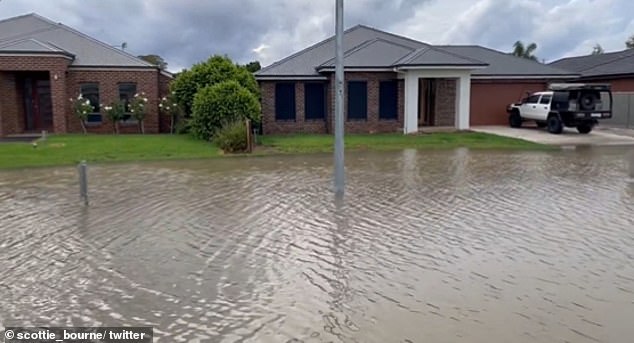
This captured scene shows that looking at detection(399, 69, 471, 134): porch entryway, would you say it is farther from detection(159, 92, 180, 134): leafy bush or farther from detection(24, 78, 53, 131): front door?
detection(24, 78, 53, 131): front door

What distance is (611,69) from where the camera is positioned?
105ft

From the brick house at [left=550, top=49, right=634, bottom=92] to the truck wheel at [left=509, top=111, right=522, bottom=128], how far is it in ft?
18.0

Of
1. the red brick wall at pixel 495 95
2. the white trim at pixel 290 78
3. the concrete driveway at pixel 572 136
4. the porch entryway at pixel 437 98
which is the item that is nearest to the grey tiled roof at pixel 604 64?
the red brick wall at pixel 495 95

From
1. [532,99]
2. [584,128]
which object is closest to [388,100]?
[532,99]

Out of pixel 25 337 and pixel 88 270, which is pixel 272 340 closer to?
pixel 25 337

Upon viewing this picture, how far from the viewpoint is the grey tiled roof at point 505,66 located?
2994 cm

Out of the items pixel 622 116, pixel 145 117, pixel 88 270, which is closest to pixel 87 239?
pixel 88 270

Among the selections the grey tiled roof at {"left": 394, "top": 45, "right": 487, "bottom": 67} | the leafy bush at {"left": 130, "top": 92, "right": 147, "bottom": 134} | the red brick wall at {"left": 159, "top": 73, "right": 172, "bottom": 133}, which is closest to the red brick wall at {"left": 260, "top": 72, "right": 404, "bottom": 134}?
the grey tiled roof at {"left": 394, "top": 45, "right": 487, "bottom": 67}

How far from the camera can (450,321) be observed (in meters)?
5.17

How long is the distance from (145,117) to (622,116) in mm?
23696

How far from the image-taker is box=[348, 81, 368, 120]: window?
25734mm

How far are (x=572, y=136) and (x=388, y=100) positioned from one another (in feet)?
26.7

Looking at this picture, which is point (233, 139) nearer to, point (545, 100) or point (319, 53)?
point (319, 53)

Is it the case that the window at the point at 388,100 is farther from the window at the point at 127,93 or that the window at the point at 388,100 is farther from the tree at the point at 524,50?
the tree at the point at 524,50
